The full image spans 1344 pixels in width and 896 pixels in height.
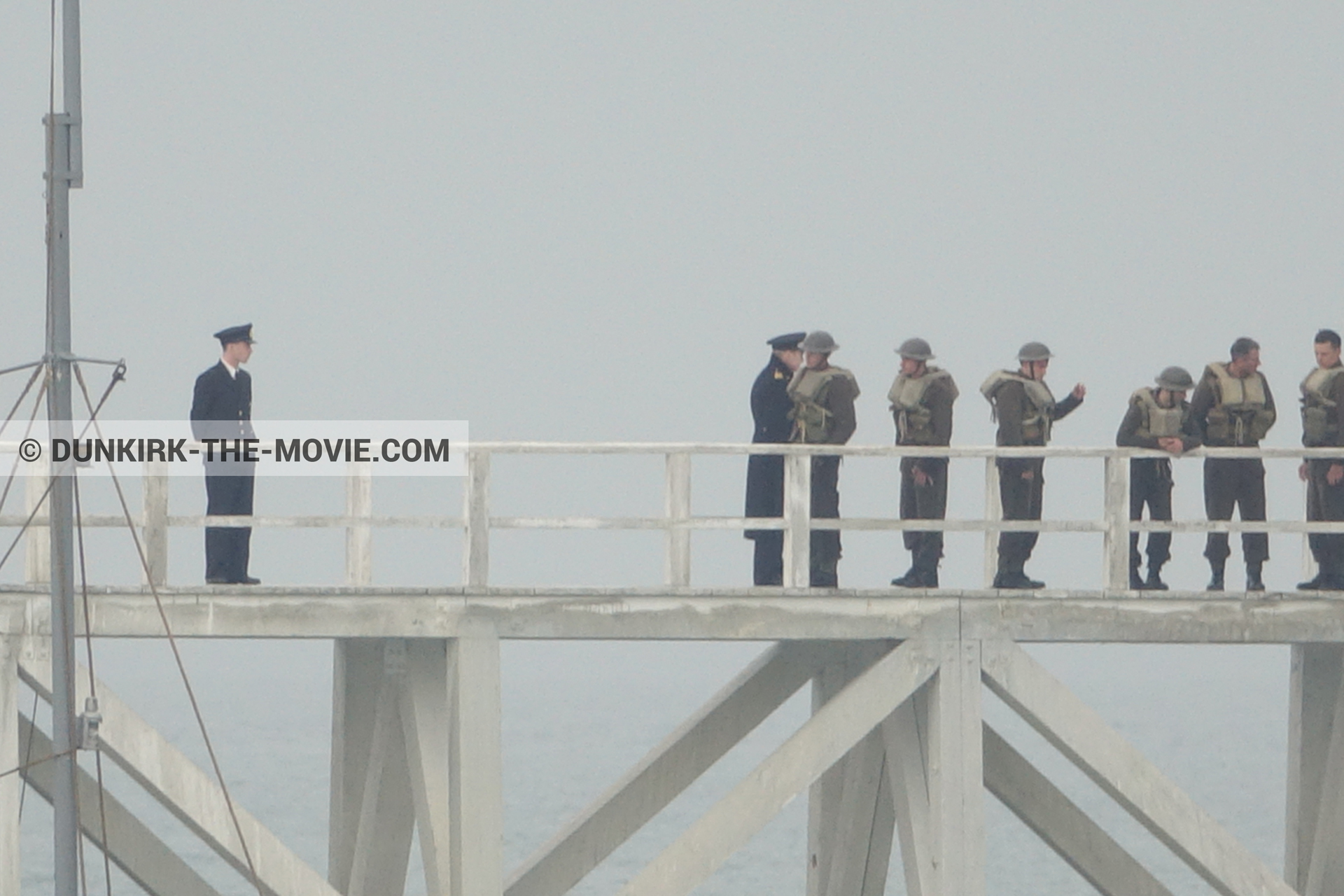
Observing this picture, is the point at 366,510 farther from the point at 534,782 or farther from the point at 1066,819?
the point at 534,782

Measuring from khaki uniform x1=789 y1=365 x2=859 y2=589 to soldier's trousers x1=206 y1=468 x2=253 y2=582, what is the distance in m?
4.19

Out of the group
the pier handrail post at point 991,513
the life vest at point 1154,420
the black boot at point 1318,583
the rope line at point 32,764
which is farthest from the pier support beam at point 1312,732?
the rope line at point 32,764

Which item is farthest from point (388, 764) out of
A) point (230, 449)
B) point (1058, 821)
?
point (1058, 821)

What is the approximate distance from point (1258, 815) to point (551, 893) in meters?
56.4

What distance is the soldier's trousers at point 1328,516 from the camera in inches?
794

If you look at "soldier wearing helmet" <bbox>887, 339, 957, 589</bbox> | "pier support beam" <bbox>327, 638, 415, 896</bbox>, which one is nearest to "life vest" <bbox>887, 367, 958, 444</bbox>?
"soldier wearing helmet" <bbox>887, 339, 957, 589</bbox>

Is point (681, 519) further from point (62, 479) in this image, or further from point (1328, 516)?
point (1328, 516)

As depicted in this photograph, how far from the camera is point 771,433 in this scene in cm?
2009

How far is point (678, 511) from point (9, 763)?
4930mm

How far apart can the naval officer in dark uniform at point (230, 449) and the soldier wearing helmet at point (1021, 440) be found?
561cm

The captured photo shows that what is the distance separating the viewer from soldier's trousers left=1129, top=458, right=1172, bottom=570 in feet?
65.7

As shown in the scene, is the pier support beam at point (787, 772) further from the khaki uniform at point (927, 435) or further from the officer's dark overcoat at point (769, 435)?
the officer's dark overcoat at point (769, 435)

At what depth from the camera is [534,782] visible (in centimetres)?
8544

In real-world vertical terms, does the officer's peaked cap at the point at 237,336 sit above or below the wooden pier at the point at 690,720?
above
